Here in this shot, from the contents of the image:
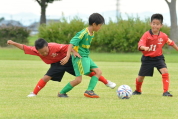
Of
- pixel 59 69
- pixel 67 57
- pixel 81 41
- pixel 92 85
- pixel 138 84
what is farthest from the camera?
pixel 138 84

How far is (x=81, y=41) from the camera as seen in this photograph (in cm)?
855

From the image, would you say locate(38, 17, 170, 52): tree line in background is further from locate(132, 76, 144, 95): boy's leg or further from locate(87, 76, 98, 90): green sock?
locate(87, 76, 98, 90): green sock

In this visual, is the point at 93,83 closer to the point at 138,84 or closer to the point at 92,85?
the point at 92,85

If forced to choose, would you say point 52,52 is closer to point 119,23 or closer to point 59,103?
point 59,103

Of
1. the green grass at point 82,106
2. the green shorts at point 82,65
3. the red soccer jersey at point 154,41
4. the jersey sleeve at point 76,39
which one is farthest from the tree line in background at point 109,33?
the jersey sleeve at point 76,39

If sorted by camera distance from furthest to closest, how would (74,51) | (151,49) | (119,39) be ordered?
(119,39)
(151,49)
(74,51)

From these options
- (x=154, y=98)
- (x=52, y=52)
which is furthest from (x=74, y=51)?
(x=154, y=98)

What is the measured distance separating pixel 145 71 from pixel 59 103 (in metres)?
2.44

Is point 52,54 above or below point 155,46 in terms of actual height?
below

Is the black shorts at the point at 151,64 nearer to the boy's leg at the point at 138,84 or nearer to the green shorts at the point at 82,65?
the boy's leg at the point at 138,84

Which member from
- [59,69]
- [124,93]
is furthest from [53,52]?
[124,93]

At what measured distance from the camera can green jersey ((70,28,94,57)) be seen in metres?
8.45

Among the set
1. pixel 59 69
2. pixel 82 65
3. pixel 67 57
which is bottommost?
pixel 59 69

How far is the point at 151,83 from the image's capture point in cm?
1205
